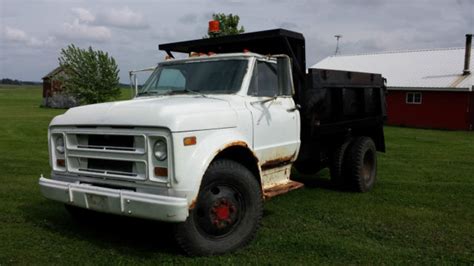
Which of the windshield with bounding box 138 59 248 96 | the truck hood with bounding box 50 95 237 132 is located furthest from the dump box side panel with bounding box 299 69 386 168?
the truck hood with bounding box 50 95 237 132

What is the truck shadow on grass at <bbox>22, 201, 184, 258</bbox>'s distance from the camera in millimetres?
5066

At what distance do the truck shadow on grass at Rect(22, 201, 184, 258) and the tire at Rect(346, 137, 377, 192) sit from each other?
11.5ft

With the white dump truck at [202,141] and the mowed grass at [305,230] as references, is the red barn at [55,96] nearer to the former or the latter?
the mowed grass at [305,230]

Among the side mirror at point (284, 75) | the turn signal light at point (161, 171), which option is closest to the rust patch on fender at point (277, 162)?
the side mirror at point (284, 75)

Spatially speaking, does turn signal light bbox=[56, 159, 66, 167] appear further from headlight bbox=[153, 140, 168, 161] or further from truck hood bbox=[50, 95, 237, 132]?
headlight bbox=[153, 140, 168, 161]

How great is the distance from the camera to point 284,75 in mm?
5688

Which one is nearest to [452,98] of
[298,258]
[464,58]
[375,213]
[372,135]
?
[464,58]

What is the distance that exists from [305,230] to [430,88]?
24.1 metres

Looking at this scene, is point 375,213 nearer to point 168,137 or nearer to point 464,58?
point 168,137

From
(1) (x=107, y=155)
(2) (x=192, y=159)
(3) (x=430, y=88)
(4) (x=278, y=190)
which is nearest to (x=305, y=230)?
(4) (x=278, y=190)

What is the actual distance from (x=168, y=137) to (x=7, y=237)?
2490 mm

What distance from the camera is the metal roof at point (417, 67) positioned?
27.3 meters

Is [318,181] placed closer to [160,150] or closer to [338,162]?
[338,162]

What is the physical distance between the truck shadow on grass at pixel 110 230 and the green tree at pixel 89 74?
31.9 metres
